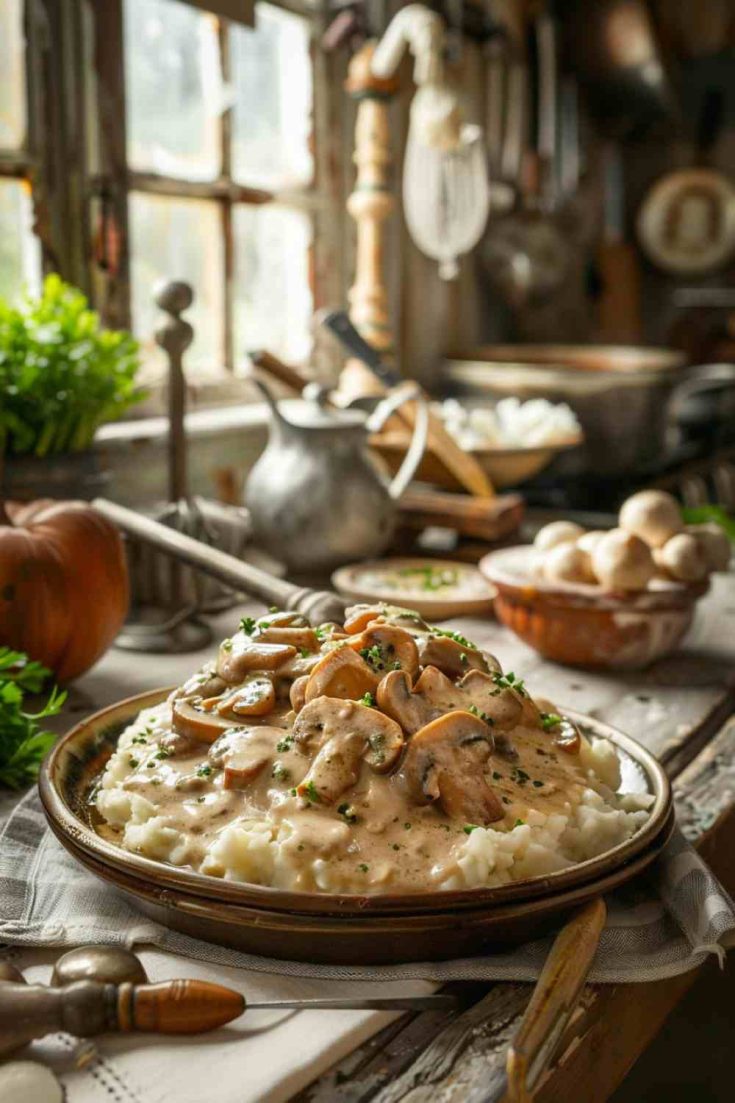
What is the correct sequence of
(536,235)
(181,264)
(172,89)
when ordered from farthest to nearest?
(536,235)
(181,264)
(172,89)

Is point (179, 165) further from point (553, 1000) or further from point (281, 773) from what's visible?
point (553, 1000)

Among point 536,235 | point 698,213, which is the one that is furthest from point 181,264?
point 698,213

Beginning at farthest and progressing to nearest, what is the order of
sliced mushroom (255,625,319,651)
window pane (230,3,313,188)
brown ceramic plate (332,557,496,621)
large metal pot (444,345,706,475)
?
window pane (230,3,313,188), large metal pot (444,345,706,475), brown ceramic plate (332,557,496,621), sliced mushroom (255,625,319,651)

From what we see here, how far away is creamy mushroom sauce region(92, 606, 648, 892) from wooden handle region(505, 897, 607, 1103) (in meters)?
0.11

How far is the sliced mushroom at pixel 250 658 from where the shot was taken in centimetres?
120

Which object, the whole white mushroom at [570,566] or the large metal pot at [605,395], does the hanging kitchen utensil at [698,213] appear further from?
the whole white mushroom at [570,566]

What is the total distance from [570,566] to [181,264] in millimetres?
1565

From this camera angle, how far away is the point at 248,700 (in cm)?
117

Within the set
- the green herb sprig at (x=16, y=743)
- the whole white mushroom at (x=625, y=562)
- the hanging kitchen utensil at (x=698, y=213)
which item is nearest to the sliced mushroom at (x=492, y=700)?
the green herb sprig at (x=16, y=743)

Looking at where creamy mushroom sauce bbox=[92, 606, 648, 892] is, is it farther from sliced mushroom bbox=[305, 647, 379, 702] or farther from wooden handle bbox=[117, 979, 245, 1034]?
wooden handle bbox=[117, 979, 245, 1034]

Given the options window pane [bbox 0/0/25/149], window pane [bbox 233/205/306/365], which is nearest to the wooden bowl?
window pane [bbox 0/0/25/149]

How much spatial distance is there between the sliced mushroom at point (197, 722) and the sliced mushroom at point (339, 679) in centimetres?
10

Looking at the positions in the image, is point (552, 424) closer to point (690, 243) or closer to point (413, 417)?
point (413, 417)

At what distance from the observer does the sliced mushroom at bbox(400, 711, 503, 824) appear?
1059 mm
